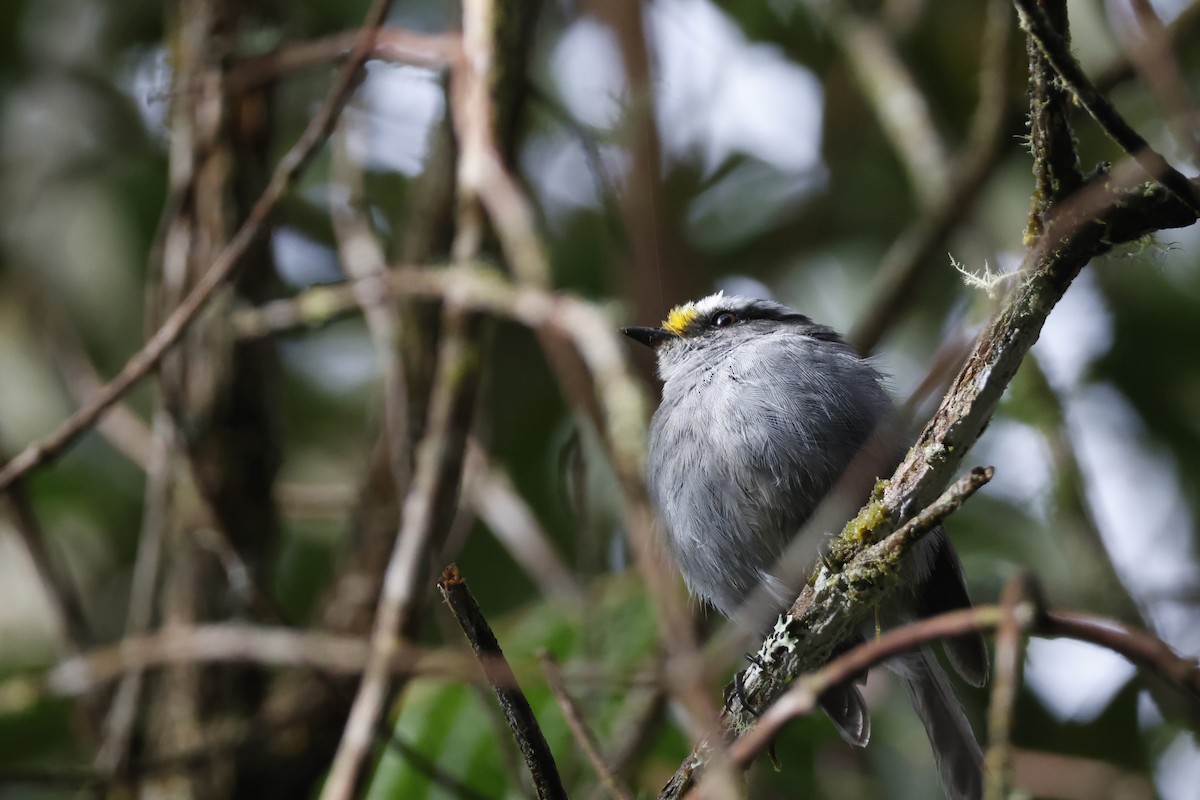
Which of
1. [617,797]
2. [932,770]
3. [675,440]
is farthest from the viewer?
[932,770]

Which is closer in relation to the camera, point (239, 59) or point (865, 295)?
point (239, 59)

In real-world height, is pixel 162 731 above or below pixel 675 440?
below

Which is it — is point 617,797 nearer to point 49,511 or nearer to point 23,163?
point 49,511

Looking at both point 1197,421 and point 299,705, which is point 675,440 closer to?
point 299,705

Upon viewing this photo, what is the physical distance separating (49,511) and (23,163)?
1.78m

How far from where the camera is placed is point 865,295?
5496mm

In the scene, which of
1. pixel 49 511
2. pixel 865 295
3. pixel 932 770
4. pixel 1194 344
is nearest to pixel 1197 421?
pixel 1194 344

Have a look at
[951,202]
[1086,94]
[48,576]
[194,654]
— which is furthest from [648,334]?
[1086,94]

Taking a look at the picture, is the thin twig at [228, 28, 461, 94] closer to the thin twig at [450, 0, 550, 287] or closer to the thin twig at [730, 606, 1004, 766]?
the thin twig at [450, 0, 550, 287]

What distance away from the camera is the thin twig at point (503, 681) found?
200cm

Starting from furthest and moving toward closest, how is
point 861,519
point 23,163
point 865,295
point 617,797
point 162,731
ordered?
point 23,163, point 865,295, point 162,731, point 861,519, point 617,797

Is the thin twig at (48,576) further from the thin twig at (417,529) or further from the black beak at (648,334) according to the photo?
the black beak at (648,334)

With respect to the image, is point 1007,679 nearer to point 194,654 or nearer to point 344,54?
point 194,654

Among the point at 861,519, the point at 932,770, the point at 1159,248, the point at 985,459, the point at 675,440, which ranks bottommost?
the point at 932,770
